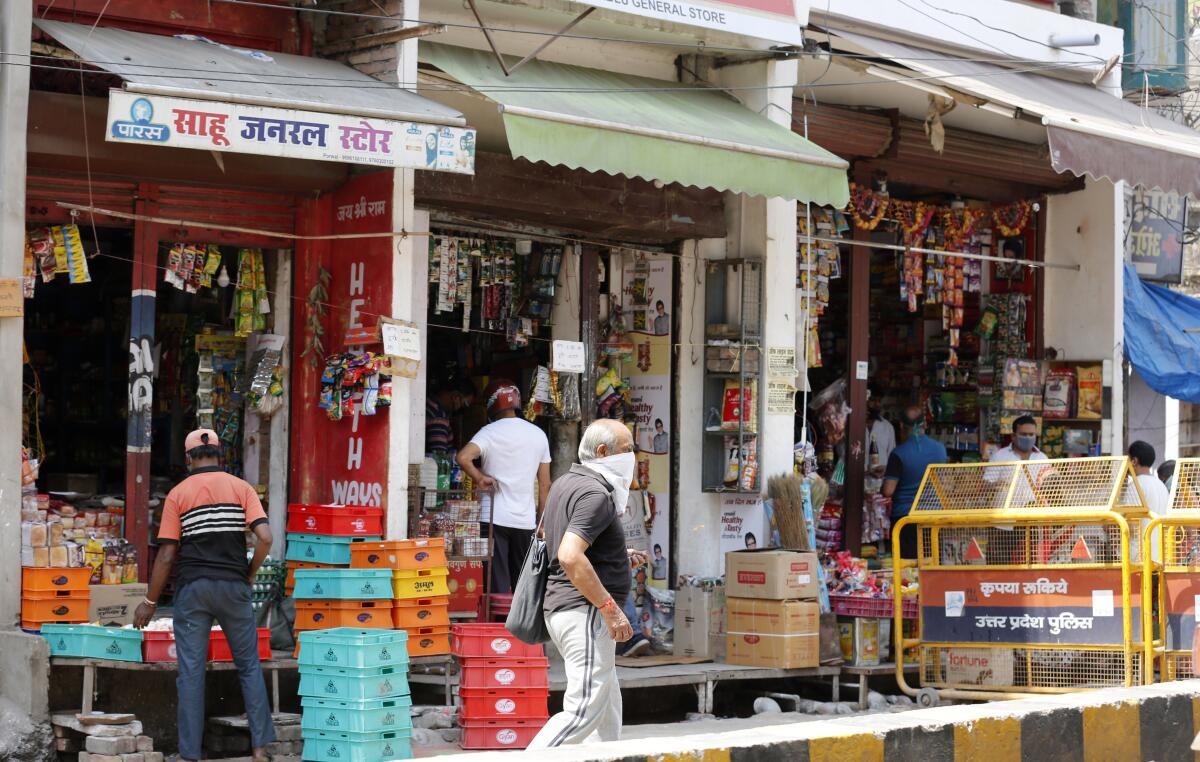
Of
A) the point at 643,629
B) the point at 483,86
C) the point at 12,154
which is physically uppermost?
the point at 483,86

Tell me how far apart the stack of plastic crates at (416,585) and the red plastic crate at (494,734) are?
28.2 inches

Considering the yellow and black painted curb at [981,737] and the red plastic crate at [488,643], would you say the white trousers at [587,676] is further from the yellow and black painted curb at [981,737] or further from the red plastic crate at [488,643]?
the red plastic crate at [488,643]

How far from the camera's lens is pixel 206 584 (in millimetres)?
8398

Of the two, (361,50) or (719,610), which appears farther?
(719,610)

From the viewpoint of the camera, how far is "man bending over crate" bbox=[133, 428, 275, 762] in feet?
27.5

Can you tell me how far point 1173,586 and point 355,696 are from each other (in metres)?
5.18

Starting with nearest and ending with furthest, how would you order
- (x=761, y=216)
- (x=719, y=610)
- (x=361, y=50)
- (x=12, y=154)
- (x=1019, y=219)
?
(x=12, y=154) < (x=361, y=50) < (x=719, y=610) < (x=761, y=216) < (x=1019, y=219)

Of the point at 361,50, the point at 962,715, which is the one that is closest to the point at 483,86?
the point at 361,50

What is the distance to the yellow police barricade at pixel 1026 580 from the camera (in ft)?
33.2

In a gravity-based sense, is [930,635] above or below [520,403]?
below

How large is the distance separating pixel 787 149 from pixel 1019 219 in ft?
17.9

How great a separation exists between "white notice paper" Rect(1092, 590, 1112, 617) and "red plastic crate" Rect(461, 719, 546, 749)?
369cm

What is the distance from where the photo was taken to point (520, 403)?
38.8 ft

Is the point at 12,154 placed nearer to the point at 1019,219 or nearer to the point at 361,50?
the point at 361,50
